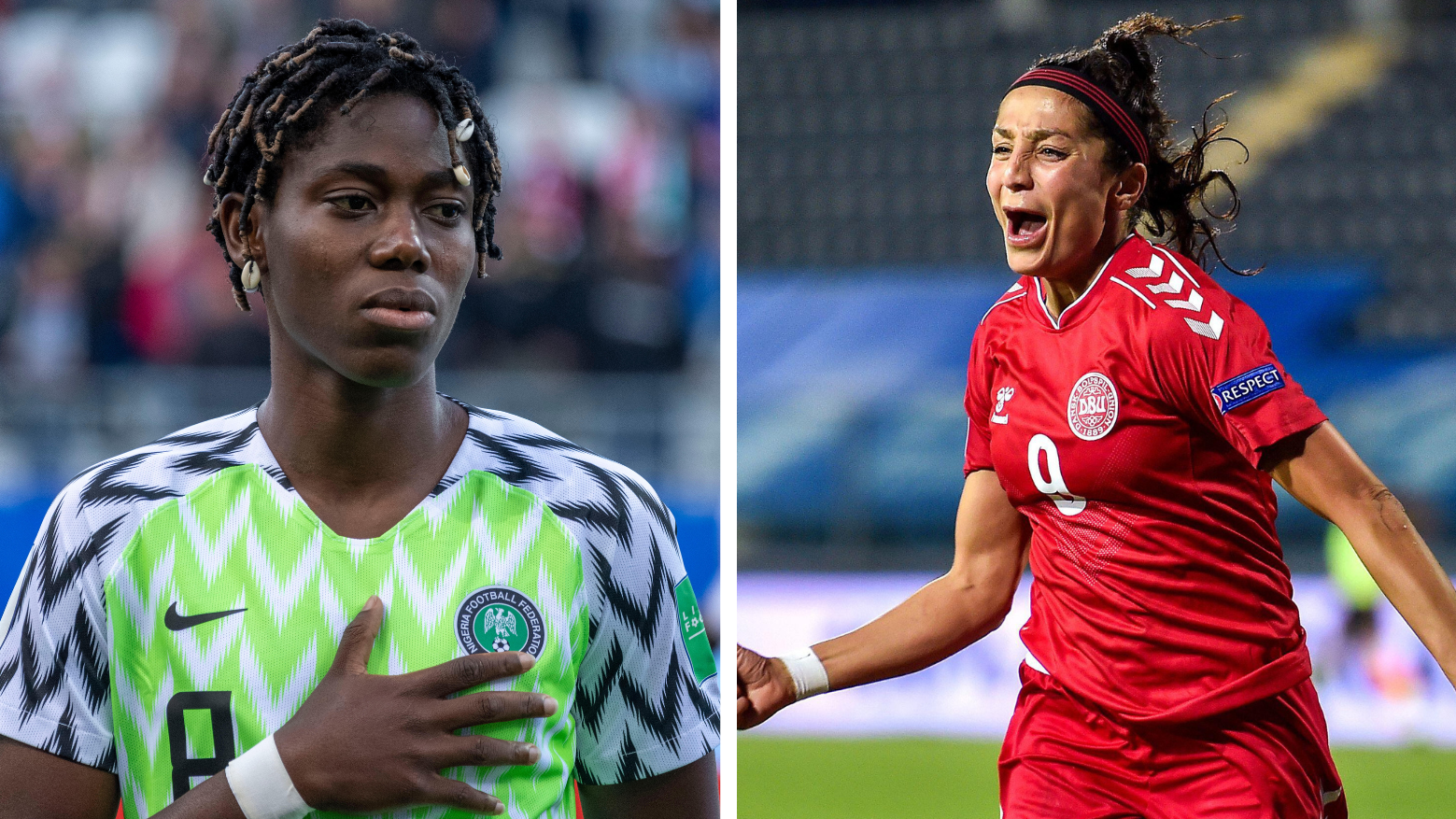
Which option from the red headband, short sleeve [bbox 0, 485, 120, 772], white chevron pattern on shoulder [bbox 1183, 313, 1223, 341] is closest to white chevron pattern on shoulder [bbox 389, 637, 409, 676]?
short sleeve [bbox 0, 485, 120, 772]

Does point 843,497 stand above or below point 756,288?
below

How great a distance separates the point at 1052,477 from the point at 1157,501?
20 centimetres

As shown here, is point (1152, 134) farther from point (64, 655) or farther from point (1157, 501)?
point (64, 655)

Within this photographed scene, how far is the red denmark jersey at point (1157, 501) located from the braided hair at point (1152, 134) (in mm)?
195

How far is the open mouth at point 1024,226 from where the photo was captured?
2.87 meters

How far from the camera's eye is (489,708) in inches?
76.2

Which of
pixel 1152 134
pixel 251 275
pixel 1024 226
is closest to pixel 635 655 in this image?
pixel 251 275

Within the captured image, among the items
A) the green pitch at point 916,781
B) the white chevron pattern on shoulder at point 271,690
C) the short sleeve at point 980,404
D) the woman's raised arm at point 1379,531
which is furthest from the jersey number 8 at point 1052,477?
the green pitch at point 916,781

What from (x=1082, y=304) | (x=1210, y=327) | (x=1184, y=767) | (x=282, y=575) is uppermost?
(x=1082, y=304)

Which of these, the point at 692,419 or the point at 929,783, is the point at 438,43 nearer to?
the point at 692,419

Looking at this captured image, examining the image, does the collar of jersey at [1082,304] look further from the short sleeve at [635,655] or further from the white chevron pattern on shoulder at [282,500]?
the white chevron pattern on shoulder at [282,500]

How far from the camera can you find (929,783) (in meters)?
8.16

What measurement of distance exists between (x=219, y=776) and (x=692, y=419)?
533 cm

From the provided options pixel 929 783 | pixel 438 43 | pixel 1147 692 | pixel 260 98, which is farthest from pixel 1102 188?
pixel 438 43
